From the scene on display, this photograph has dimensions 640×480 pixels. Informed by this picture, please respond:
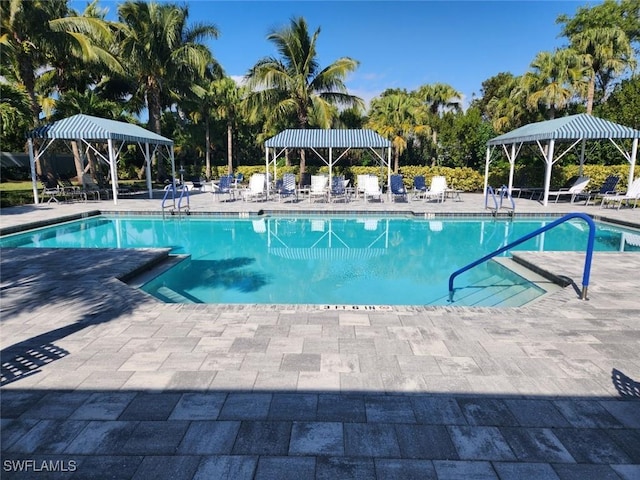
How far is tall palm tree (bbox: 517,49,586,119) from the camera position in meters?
19.5

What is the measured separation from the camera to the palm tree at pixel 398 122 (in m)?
21.4

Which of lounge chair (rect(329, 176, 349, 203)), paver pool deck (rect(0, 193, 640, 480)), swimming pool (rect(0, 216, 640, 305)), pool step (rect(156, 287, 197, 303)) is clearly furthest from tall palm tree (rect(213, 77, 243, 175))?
paver pool deck (rect(0, 193, 640, 480))

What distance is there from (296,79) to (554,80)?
1347cm

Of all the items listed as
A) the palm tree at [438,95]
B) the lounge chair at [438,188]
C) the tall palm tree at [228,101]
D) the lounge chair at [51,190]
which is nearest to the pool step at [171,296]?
the lounge chair at [51,190]

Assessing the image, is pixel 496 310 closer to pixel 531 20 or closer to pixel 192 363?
pixel 192 363

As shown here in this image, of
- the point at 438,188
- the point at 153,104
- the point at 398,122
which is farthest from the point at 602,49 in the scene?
the point at 153,104

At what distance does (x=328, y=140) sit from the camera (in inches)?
623

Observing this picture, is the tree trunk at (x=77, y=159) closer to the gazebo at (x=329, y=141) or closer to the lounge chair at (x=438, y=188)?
the gazebo at (x=329, y=141)

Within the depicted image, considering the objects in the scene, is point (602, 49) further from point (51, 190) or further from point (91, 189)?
point (51, 190)

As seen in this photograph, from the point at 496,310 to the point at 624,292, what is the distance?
185 centimetres

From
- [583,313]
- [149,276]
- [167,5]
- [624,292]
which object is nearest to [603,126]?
[624,292]

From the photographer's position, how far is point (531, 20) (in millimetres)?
14758

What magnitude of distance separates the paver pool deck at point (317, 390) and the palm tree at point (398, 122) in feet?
58.8

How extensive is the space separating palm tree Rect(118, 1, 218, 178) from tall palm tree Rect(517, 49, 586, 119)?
16.6m
